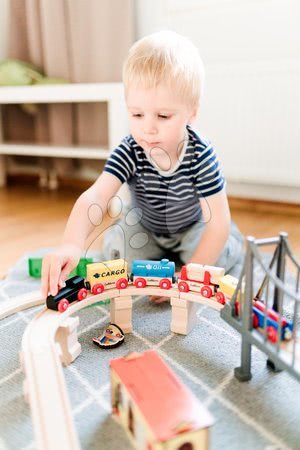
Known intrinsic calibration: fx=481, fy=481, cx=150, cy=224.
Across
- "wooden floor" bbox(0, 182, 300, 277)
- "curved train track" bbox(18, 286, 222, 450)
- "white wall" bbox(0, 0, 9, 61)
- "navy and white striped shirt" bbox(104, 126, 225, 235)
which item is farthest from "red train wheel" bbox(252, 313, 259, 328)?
"white wall" bbox(0, 0, 9, 61)

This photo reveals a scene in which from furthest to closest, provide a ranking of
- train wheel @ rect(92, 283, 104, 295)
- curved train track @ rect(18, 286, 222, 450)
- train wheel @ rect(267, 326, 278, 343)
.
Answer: train wheel @ rect(92, 283, 104, 295) → train wheel @ rect(267, 326, 278, 343) → curved train track @ rect(18, 286, 222, 450)

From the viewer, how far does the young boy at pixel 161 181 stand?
909 millimetres

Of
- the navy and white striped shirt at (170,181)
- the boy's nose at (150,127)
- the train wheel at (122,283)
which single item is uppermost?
the boy's nose at (150,127)

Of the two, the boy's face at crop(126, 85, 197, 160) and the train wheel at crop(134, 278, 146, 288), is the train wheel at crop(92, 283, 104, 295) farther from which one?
the boy's face at crop(126, 85, 197, 160)

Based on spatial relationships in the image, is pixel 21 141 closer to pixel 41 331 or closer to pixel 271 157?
pixel 271 157

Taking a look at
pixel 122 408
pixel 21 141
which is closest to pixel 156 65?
pixel 122 408

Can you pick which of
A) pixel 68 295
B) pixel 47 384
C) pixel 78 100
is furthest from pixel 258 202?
pixel 47 384

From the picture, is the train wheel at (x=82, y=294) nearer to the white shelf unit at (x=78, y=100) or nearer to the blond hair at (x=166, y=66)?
the blond hair at (x=166, y=66)

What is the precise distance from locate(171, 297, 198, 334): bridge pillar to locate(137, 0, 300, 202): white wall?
93 centimetres

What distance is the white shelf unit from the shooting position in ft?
5.40

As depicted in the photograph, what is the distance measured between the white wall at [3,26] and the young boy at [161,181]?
129cm

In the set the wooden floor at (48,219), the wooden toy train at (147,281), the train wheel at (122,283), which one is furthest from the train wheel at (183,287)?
the wooden floor at (48,219)

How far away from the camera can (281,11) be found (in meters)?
1.55

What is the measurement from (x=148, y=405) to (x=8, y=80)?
166cm
